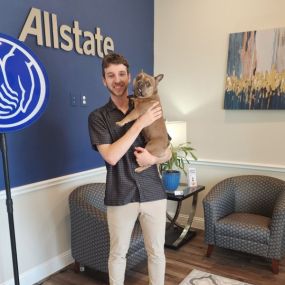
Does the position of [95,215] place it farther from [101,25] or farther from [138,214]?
[101,25]

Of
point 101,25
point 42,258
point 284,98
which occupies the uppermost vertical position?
point 101,25

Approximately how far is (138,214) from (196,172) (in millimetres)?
1853

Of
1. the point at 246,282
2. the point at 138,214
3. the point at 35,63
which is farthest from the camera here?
the point at 246,282

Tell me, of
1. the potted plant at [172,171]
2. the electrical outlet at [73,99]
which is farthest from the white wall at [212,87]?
the electrical outlet at [73,99]

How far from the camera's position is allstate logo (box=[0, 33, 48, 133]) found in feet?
5.21

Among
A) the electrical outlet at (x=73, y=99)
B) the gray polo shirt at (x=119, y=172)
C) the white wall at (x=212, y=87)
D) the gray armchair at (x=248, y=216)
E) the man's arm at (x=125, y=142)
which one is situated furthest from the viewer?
the white wall at (x=212, y=87)

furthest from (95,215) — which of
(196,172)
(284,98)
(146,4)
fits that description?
(146,4)

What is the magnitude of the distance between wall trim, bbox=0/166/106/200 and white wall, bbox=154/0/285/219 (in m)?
1.22

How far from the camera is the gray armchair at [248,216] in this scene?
2365 mm

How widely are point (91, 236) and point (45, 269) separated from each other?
55 centimetres

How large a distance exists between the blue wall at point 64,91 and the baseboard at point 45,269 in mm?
715

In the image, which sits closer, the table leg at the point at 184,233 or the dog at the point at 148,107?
the dog at the point at 148,107

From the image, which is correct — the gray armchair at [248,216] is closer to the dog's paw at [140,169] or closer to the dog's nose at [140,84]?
the dog's paw at [140,169]

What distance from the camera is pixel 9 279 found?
2160 millimetres
